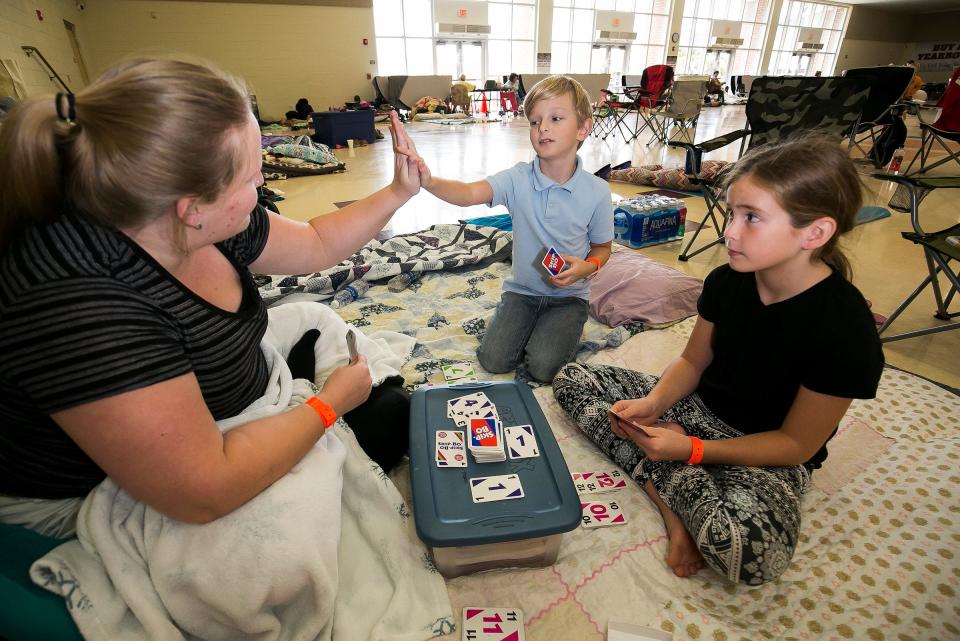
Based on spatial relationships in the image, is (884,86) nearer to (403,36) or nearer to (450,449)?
(450,449)

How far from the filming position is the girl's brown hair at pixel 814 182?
114 centimetres

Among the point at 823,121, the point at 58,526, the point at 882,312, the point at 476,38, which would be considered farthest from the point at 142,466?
the point at 476,38

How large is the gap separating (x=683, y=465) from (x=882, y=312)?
6.70ft

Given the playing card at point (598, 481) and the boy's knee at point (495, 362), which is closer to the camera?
the playing card at point (598, 481)

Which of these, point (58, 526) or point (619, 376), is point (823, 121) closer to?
point (619, 376)

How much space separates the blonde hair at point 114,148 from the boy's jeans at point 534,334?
1.47 metres

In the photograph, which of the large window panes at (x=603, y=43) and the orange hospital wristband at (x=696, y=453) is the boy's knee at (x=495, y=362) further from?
the large window panes at (x=603, y=43)

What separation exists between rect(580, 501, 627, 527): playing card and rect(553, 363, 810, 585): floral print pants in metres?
0.13

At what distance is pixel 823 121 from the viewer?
3.78m

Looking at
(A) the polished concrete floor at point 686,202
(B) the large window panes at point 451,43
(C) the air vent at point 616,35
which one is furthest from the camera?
(C) the air vent at point 616,35

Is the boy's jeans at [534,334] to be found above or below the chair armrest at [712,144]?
below

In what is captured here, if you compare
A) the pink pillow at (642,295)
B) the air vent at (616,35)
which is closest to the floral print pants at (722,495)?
the pink pillow at (642,295)

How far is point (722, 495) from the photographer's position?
120cm

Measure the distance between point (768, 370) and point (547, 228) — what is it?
1021 mm
